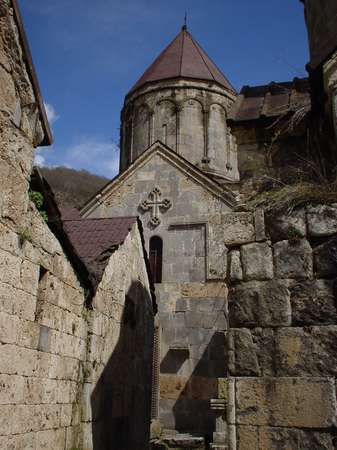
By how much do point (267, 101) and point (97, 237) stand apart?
3.87 m

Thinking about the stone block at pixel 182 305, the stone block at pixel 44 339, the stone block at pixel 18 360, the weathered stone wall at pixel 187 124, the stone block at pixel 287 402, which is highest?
the weathered stone wall at pixel 187 124

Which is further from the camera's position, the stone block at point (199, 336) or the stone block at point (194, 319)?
the stone block at point (194, 319)

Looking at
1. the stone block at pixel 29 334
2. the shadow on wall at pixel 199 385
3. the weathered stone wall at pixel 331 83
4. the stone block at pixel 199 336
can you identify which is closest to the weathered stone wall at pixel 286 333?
the weathered stone wall at pixel 331 83

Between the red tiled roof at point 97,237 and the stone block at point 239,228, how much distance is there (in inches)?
144

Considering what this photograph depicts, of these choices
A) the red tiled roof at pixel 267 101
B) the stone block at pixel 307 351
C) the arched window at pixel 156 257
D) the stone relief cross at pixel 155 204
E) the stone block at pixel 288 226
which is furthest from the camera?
the stone relief cross at pixel 155 204

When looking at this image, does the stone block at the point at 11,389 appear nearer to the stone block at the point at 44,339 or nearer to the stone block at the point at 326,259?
the stone block at the point at 44,339

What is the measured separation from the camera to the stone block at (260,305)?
12.9ft

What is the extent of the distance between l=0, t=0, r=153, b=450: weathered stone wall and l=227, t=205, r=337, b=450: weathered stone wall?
7.85 ft

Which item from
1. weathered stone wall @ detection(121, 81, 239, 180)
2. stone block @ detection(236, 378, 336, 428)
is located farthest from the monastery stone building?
weathered stone wall @ detection(121, 81, 239, 180)

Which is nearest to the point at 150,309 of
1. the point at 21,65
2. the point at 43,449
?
the point at 43,449

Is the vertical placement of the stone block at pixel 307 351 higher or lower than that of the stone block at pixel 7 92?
lower

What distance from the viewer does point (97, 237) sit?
9.07m

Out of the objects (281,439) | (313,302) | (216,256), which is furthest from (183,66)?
(281,439)

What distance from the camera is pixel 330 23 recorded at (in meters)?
6.07
